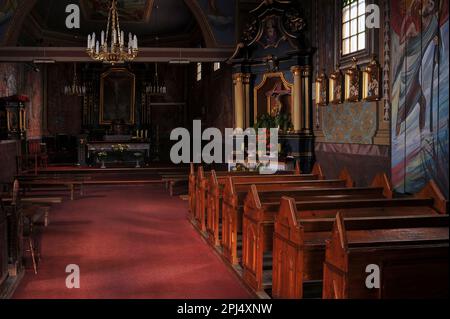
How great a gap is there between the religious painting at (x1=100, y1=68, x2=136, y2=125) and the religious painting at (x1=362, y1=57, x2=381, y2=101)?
1468cm

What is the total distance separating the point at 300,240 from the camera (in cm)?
429

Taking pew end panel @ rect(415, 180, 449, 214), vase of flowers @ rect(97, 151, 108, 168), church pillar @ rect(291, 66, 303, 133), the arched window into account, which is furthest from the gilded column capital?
vase of flowers @ rect(97, 151, 108, 168)

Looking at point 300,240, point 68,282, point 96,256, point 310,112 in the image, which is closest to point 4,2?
point 310,112

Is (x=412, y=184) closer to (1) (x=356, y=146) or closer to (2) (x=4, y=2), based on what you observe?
(1) (x=356, y=146)

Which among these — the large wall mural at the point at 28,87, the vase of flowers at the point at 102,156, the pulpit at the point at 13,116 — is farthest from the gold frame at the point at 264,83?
the large wall mural at the point at 28,87

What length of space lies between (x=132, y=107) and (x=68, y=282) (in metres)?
17.3

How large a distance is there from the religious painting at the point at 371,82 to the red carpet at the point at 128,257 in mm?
3689

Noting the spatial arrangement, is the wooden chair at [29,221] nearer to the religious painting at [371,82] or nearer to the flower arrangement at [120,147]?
the religious painting at [371,82]

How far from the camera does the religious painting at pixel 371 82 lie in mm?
8691

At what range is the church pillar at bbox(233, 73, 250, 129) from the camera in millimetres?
13836

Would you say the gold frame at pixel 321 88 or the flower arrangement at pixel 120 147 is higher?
the gold frame at pixel 321 88

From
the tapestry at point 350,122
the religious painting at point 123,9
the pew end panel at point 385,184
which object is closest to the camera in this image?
the pew end panel at point 385,184

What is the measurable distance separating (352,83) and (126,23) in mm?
12233

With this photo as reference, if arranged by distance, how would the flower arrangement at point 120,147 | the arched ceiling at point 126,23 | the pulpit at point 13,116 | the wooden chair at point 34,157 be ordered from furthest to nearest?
the flower arrangement at point 120,147 < the arched ceiling at point 126,23 < the wooden chair at point 34,157 < the pulpit at point 13,116
